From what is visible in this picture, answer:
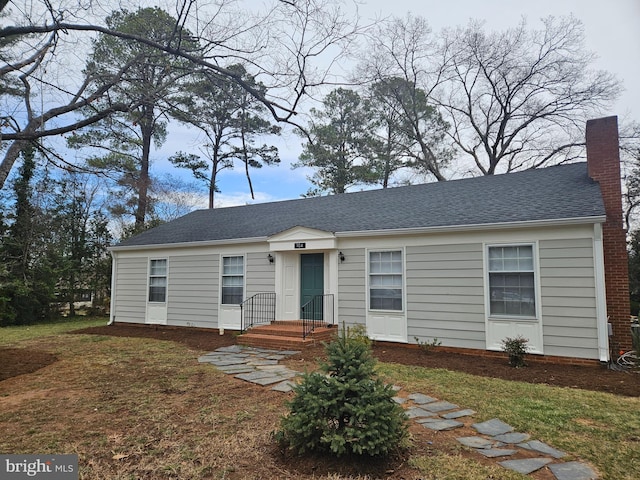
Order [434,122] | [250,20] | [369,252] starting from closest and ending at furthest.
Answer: [250,20] → [369,252] → [434,122]

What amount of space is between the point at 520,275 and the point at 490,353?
166 centimetres

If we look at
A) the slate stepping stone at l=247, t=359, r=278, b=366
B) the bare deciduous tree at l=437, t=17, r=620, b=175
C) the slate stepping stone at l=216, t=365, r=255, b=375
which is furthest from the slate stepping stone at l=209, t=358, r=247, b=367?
the bare deciduous tree at l=437, t=17, r=620, b=175

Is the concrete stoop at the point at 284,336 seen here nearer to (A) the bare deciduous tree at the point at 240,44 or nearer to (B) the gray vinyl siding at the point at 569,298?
(B) the gray vinyl siding at the point at 569,298

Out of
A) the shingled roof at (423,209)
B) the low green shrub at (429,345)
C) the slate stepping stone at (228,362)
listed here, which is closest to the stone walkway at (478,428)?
the slate stepping stone at (228,362)

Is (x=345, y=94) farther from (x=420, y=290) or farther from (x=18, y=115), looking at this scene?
(x=18, y=115)

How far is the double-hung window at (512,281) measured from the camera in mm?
7473

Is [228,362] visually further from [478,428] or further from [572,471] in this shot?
[572,471]

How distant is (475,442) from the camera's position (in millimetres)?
3619

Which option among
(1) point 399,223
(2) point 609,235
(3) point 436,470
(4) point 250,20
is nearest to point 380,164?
(1) point 399,223

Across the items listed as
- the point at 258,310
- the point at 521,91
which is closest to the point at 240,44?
the point at 258,310

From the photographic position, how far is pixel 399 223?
357 inches

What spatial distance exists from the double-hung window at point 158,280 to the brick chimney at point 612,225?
1165 centimetres

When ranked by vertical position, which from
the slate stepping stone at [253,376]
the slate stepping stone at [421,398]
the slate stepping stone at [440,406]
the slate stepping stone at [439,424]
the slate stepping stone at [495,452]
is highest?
the slate stepping stone at [495,452]

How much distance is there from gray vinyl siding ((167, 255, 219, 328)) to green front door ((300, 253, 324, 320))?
2.74m
